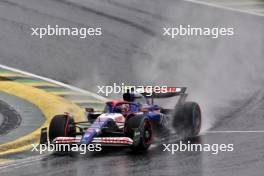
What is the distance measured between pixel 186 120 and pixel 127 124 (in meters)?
2.25

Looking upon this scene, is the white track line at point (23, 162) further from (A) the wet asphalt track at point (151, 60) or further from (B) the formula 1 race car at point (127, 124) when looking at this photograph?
(B) the formula 1 race car at point (127, 124)

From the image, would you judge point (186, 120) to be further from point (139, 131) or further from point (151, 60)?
point (151, 60)

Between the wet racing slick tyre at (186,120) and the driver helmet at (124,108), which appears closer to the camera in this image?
the driver helmet at (124,108)

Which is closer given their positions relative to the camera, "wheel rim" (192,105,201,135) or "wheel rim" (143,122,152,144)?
"wheel rim" (143,122,152,144)

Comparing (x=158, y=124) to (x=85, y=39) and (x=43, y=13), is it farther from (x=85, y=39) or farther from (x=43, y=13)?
(x=43, y=13)

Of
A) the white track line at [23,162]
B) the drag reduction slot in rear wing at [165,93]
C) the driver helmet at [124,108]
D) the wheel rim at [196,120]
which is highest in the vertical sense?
the drag reduction slot in rear wing at [165,93]

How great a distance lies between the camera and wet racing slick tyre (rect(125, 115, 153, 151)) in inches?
589

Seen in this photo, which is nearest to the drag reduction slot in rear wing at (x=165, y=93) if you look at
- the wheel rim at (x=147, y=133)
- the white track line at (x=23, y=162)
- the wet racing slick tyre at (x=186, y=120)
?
the wet racing slick tyre at (x=186, y=120)

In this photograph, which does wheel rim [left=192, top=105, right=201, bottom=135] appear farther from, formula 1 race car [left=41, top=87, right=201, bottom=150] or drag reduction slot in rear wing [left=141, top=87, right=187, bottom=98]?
drag reduction slot in rear wing [left=141, top=87, right=187, bottom=98]

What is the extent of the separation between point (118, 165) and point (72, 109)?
5.62 metres

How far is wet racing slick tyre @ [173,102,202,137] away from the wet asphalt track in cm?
29

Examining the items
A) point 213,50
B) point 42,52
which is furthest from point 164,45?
point 42,52

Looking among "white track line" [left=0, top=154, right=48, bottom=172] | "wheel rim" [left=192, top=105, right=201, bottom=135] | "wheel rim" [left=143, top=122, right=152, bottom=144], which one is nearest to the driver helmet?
"wheel rim" [left=143, top=122, right=152, bottom=144]

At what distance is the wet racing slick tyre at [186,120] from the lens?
17.1 metres
